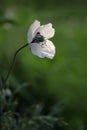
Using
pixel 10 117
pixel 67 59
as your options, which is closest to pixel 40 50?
pixel 10 117

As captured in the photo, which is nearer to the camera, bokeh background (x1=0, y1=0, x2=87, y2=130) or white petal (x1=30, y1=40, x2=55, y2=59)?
white petal (x1=30, y1=40, x2=55, y2=59)

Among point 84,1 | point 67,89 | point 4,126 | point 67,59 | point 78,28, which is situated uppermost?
point 84,1

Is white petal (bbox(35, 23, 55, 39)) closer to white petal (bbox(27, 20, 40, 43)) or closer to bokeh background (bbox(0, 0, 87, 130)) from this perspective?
white petal (bbox(27, 20, 40, 43))

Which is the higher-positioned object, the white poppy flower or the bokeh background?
the bokeh background

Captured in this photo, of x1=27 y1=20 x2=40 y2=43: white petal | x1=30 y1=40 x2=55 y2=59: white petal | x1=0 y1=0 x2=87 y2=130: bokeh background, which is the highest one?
x1=0 y1=0 x2=87 y2=130: bokeh background

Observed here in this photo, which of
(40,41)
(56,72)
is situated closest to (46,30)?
(40,41)

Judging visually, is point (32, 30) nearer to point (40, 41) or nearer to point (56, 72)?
point (40, 41)

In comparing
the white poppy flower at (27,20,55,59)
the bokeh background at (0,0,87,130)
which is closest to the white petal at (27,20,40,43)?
the white poppy flower at (27,20,55,59)

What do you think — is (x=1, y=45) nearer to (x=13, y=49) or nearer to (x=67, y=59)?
(x=13, y=49)
